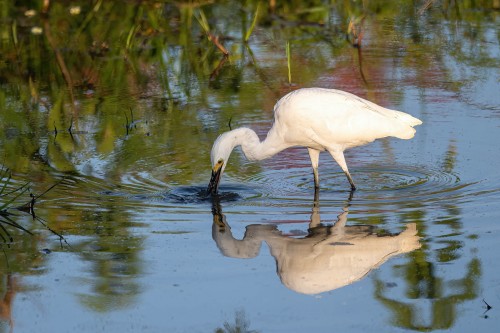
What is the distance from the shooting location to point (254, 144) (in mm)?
8375

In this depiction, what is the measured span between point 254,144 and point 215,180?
532mm

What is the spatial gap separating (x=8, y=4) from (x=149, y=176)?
712 centimetres

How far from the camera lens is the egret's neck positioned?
834 cm

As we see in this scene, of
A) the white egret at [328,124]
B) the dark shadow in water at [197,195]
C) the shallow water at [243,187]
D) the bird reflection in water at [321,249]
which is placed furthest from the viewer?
the white egret at [328,124]

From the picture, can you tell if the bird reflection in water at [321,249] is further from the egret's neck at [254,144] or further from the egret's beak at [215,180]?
the egret's neck at [254,144]

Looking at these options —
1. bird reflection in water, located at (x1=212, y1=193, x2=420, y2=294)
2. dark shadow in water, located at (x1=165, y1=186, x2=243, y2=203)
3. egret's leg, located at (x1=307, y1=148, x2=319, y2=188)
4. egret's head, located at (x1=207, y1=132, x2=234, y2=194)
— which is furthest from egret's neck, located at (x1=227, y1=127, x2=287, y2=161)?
bird reflection in water, located at (x1=212, y1=193, x2=420, y2=294)

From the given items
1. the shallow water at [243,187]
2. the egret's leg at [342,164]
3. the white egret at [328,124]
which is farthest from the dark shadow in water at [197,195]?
the egret's leg at [342,164]

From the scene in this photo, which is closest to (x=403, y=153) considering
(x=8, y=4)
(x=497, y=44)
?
(x=497, y=44)

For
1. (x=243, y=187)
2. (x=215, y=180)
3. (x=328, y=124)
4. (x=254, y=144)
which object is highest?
(x=328, y=124)

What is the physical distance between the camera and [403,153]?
8.96 metres

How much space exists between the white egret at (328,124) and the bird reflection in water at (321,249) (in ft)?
3.32

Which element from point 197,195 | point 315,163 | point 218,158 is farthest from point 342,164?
point 197,195

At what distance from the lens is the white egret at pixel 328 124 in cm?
816

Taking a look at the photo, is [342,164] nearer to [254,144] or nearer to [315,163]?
[315,163]
